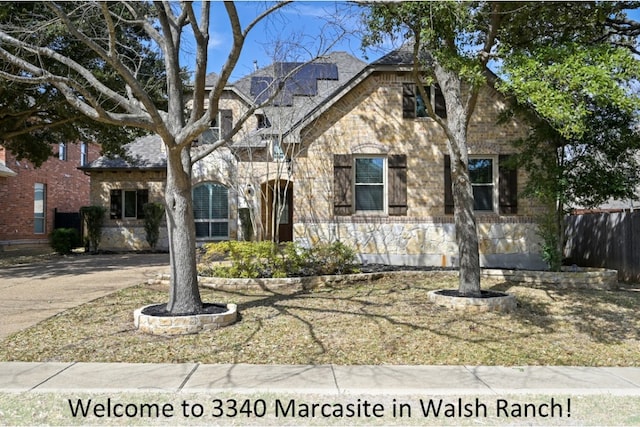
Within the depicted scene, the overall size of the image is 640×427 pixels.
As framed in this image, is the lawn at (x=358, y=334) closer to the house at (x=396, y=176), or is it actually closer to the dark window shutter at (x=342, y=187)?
the house at (x=396, y=176)

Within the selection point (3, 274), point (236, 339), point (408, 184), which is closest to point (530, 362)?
point (236, 339)

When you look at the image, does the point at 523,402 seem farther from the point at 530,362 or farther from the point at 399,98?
the point at 399,98

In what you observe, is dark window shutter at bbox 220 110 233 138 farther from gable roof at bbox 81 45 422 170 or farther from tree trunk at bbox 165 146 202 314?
tree trunk at bbox 165 146 202 314

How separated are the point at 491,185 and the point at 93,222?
14675 mm

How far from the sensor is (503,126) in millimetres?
12953

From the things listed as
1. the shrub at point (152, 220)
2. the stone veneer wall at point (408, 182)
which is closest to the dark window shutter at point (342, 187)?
the stone veneer wall at point (408, 182)

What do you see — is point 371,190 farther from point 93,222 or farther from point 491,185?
point 93,222

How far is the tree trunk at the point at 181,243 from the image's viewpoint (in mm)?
7262

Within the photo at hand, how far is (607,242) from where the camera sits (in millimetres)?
12977

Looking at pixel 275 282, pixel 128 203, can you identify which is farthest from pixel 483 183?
pixel 128 203

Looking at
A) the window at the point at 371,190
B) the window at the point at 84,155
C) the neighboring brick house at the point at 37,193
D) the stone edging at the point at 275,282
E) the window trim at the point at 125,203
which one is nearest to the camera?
the stone edging at the point at 275,282

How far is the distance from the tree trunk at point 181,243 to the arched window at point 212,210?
11.8 m

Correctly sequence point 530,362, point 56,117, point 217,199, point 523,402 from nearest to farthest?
point 523,402
point 530,362
point 56,117
point 217,199

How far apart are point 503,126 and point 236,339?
31.9ft
